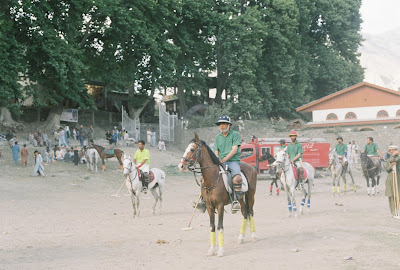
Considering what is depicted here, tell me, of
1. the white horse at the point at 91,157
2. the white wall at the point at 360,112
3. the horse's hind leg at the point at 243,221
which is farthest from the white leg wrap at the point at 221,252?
the white wall at the point at 360,112

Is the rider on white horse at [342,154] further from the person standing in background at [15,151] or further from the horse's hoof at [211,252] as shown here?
the person standing in background at [15,151]

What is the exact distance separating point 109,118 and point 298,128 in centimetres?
1901

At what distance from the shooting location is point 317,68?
57750mm

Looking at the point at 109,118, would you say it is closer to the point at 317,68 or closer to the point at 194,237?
the point at 317,68

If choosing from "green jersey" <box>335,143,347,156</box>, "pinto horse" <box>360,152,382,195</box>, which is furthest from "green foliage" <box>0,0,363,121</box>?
"pinto horse" <box>360,152,382,195</box>

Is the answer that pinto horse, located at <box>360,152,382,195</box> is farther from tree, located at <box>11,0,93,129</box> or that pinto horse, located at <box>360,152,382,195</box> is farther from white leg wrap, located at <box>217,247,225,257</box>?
tree, located at <box>11,0,93,129</box>

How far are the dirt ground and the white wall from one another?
28538 mm

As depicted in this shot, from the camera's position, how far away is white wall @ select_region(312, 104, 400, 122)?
48.0m

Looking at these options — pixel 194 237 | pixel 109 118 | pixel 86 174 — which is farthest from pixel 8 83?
pixel 194 237

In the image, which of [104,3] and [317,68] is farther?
[317,68]

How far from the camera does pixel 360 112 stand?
4897 centimetres

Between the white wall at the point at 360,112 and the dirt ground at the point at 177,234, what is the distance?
28.5 metres

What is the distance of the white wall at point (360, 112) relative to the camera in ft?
157

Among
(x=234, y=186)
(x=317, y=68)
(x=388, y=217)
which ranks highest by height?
(x=317, y=68)
